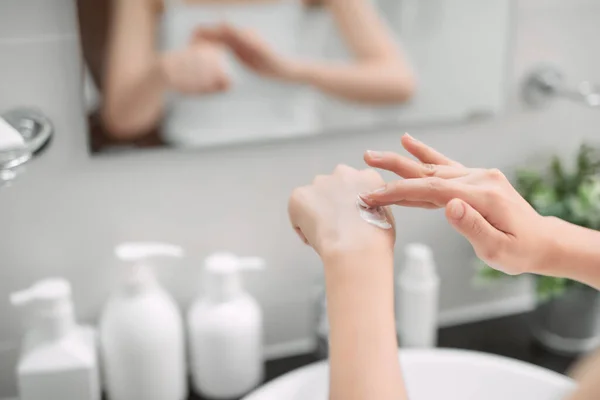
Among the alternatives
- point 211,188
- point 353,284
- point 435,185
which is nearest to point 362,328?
point 353,284

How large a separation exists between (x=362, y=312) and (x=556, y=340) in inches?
20.3

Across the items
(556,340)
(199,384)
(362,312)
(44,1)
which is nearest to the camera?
(362,312)

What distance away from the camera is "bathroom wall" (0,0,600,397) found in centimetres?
80

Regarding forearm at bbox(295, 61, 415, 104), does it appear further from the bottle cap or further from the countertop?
the countertop

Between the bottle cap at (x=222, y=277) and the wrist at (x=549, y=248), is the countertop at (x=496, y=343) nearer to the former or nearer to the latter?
the bottle cap at (x=222, y=277)

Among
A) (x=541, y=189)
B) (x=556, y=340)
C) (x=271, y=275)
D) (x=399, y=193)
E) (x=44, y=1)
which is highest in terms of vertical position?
(x=44, y=1)

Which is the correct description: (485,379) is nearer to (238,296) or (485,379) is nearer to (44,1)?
(238,296)

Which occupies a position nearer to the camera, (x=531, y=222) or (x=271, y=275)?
(x=531, y=222)

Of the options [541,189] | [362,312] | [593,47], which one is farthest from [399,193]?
[593,47]

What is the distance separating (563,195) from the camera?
99cm

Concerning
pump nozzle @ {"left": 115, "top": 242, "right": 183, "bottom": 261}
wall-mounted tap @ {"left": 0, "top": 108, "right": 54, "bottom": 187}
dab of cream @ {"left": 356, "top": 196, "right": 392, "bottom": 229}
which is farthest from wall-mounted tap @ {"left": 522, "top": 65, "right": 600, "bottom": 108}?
wall-mounted tap @ {"left": 0, "top": 108, "right": 54, "bottom": 187}

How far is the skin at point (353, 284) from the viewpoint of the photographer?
582mm

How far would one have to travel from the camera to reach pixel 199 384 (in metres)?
0.90

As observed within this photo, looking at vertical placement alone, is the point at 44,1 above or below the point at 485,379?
above
